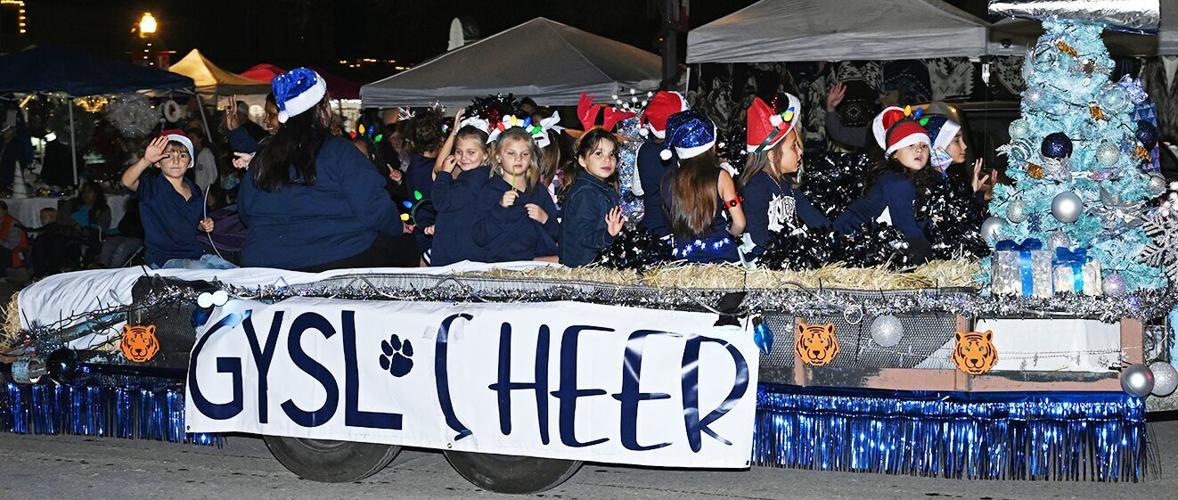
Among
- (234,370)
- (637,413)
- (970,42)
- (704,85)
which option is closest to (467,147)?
(234,370)

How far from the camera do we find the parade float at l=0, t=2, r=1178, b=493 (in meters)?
5.68

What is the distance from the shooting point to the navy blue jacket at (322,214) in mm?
6805

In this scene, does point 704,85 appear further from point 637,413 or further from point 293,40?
point 293,40

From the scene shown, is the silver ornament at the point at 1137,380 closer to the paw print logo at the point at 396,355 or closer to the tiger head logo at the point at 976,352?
the tiger head logo at the point at 976,352

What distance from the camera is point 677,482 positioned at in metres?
6.80

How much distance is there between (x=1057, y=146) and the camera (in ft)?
19.1

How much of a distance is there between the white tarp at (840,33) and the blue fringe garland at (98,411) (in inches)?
271

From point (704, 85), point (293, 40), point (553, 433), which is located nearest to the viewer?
point (553, 433)

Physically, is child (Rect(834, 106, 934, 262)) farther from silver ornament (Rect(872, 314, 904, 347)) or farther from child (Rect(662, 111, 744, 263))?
silver ornament (Rect(872, 314, 904, 347))

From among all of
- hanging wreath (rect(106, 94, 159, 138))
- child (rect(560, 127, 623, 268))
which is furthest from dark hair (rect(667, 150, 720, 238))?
hanging wreath (rect(106, 94, 159, 138))

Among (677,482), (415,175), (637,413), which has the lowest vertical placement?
(677,482)

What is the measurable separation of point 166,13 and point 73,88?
63.7 feet

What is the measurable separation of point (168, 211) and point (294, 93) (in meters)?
1.46

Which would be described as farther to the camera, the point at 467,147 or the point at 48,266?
the point at 48,266
